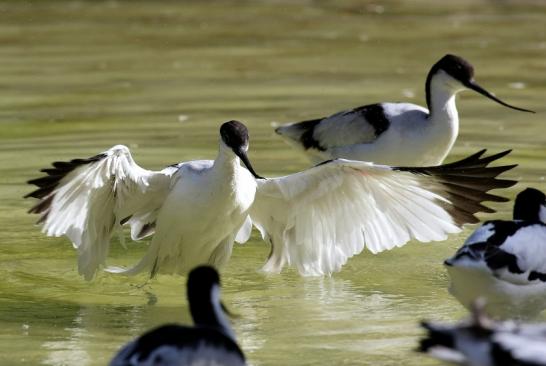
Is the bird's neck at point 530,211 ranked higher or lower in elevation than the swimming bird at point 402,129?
lower

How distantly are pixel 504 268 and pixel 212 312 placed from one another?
159 centimetres

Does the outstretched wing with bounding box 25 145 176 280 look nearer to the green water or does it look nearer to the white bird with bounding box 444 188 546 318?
the green water

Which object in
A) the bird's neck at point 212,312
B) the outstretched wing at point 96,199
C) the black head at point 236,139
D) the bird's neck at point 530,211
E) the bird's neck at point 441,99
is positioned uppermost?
the bird's neck at point 441,99

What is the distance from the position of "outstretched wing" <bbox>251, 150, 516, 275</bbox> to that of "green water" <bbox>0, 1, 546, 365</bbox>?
0.23m

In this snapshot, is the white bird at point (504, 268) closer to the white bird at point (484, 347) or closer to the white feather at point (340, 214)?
the white feather at point (340, 214)

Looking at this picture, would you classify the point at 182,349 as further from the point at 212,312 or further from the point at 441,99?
the point at 441,99

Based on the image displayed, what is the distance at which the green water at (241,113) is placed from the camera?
6.82 meters

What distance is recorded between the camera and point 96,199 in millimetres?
7312

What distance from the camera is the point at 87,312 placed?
7.14m

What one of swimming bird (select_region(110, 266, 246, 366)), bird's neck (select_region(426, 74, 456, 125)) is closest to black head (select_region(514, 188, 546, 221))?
bird's neck (select_region(426, 74, 456, 125))

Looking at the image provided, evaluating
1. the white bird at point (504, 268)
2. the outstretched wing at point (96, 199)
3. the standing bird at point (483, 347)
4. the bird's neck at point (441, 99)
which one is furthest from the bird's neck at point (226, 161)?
the standing bird at point (483, 347)

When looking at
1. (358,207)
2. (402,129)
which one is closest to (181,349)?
(358,207)

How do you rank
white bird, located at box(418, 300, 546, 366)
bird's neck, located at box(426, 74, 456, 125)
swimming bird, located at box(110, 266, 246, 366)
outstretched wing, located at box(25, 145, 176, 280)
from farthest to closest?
bird's neck, located at box(426, 74, 456, 125)
outstretched wing, located at box(25, 145, 176, 280)
swimming bird, located at box(110, 266, 246, 366)
white bird, located at box(418, 300, 546, 366)

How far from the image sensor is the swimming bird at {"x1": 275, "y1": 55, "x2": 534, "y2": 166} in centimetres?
919
